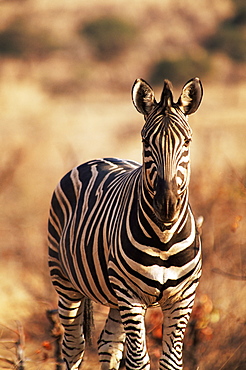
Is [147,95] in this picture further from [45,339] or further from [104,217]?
[45,339]

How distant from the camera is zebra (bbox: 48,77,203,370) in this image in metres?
3.58

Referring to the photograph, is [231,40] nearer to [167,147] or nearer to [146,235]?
[146,235]

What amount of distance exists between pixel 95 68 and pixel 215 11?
11.3 metres

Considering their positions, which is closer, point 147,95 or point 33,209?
point 147,95

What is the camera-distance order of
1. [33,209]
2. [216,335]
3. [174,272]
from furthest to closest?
[33,209] → [216,335] → [174,272]

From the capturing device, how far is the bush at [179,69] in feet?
93.6

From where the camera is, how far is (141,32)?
107 feet

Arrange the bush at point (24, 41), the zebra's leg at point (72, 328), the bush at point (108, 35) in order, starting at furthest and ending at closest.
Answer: the bush at point (108, 35)
the bush at point (24, 41)
the zebra's leg at point (72, 328)

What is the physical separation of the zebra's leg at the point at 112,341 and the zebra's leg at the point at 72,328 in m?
0.22

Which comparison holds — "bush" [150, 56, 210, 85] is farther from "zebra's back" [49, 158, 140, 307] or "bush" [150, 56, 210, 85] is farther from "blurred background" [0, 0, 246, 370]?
"zebra's back" [49, 158, 140, 307]

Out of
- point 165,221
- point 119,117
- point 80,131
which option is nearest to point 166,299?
point 165,221

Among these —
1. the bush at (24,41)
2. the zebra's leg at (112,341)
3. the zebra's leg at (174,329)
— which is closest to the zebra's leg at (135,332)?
the zebra's leg at (174,329)

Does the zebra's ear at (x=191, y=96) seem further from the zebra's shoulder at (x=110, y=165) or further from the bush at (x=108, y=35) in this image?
the bush at (x=108, y=35)

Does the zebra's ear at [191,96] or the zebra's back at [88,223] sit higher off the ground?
the zebra's ear at [191,96]
